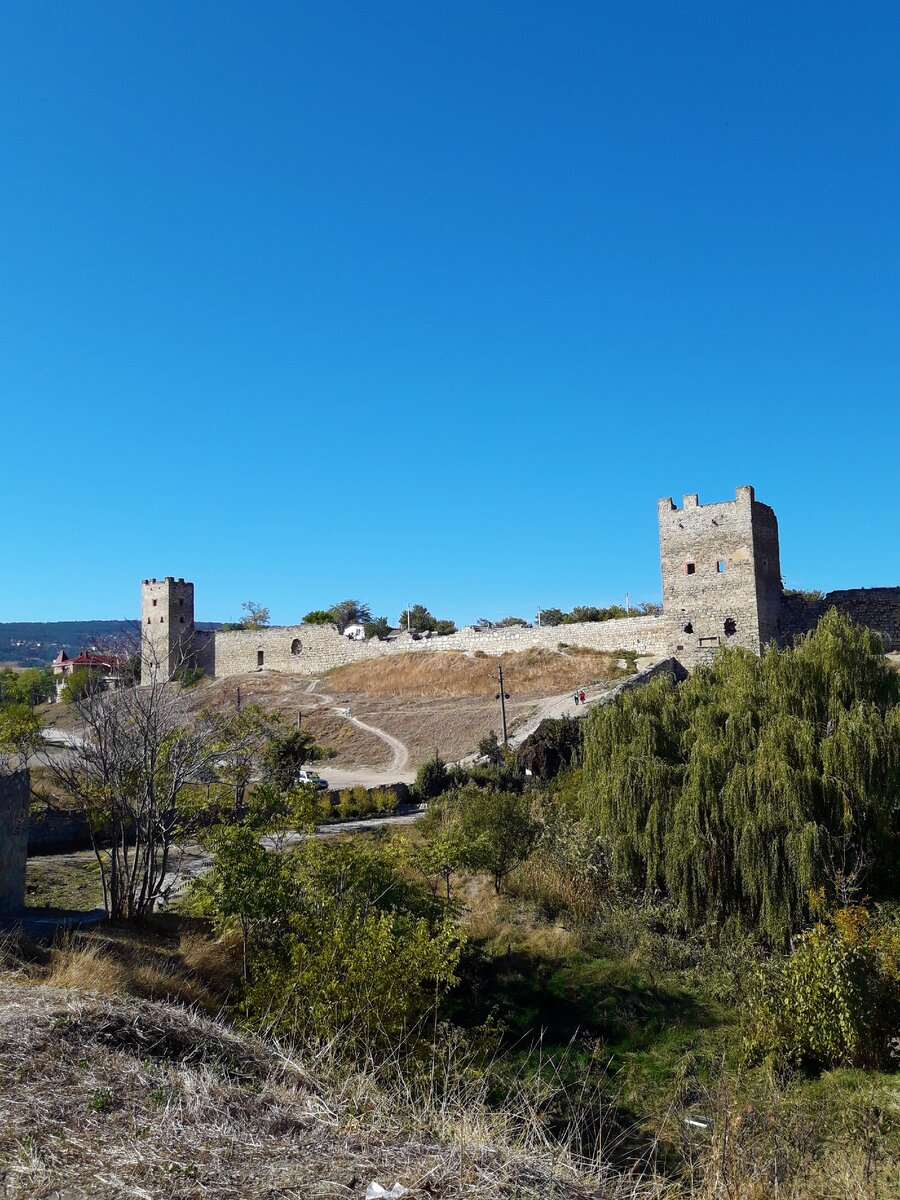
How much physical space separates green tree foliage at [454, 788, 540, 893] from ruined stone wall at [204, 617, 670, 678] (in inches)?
660

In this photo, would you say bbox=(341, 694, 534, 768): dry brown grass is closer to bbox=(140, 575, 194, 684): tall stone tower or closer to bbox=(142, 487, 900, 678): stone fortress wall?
bbox=(142, 487, 900, 678): stone fortress wall

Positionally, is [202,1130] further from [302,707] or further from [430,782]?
[302,707]

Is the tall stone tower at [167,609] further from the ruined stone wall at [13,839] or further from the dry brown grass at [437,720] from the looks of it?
the ruined stone wall at [13,839]

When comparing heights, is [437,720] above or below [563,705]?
below

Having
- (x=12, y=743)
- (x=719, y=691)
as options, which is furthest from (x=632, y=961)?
(x=12, y=743)

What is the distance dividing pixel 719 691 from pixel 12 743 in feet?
43.6

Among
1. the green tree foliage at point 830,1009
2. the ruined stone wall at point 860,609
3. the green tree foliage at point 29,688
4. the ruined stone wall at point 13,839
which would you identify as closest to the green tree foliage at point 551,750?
the ruined stone wall at point 860,609

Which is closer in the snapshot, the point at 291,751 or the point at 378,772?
the point at 291,751

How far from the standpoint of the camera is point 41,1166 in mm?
3422

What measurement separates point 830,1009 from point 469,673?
32.3 m

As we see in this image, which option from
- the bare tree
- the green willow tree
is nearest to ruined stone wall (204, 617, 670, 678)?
the green willow tree

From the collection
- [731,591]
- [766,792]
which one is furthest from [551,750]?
[766,792]

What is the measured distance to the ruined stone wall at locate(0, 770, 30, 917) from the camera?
37.2 ft

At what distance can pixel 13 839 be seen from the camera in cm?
1147
